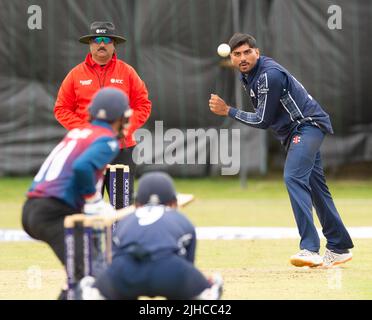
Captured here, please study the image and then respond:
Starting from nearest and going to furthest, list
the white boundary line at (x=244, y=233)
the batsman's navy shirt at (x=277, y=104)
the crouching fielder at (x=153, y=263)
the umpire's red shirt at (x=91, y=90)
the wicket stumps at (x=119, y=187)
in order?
the crouching fielder at (x=153, y=263) → the batsman's navy shirt at (x=277, y=104) → the wicket stumps at (x=119, y=187) → the umpire's red shirt at (x=91, y=90) → the white boundary line at (x=244, y=233)

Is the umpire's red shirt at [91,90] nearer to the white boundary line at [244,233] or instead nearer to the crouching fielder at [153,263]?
the white boundary line at [244,233]

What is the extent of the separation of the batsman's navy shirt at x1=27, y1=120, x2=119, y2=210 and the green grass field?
49.0 inches

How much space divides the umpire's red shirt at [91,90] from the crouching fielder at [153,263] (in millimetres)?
3389

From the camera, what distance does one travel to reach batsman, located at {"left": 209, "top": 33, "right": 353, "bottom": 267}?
839cm

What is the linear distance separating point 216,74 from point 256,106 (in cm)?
857

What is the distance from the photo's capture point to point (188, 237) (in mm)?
5715

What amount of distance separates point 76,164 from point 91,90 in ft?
10.6

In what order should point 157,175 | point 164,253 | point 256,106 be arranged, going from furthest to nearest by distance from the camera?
1. point 256,106
2. point 157,175
3. point 164,253

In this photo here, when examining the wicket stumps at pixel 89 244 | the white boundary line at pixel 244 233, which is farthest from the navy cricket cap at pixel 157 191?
the white boundary line at pixel 244 233

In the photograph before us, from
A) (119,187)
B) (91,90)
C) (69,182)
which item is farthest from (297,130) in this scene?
(69,182)

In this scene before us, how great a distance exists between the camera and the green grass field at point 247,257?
748 cm

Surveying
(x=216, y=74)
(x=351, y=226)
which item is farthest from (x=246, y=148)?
(x=351, y=226)

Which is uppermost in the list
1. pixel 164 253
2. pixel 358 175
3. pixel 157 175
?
pixel 157 175
